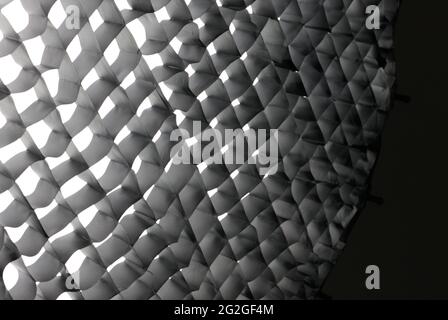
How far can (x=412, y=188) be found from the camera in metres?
0.96

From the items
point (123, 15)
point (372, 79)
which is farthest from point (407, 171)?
point (123, 15)

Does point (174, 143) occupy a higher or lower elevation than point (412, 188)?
higher

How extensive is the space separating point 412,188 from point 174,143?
0.53 m

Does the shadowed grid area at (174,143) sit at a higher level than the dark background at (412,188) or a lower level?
higher

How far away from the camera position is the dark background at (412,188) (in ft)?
3.00

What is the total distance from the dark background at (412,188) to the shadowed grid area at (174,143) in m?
0.20

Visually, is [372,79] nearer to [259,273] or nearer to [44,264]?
[259,273]

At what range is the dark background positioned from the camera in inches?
35.9

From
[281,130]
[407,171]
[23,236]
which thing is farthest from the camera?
[407,171]

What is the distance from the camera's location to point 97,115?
0.49 m

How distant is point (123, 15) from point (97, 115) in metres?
0.08

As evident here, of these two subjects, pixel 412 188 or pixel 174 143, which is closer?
pixel 174 143

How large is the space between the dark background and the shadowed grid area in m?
0.20

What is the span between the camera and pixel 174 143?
0.54 m
